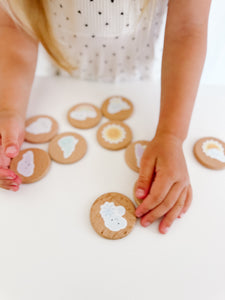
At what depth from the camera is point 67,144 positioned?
0.59m

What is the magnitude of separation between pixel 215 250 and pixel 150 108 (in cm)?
35

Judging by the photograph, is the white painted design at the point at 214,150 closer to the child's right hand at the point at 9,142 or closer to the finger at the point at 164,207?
the finger at the point at 164,207

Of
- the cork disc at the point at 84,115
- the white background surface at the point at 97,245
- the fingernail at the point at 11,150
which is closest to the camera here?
the white background surface at the point at 97,245

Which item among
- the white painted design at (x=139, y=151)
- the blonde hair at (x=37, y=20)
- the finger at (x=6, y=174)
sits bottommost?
the finger at (x=6, y=174)

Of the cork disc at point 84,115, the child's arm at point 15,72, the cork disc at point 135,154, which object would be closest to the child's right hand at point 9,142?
the child's arm at point 15,72

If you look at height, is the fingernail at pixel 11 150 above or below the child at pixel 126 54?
below

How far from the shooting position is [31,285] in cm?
42

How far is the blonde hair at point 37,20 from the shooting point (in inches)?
22.6

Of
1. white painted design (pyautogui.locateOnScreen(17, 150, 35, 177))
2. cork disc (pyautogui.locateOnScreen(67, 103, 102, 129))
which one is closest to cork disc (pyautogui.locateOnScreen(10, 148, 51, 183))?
white painted design (pyautogui.locateOnScreen(17, 150, 35, 177))

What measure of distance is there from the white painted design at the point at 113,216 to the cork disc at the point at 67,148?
126 millimetres

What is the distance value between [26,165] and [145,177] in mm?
240

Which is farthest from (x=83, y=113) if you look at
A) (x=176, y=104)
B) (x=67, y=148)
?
(x=176, y=104)

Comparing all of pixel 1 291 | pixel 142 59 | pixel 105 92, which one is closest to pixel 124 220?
pixel 1 291

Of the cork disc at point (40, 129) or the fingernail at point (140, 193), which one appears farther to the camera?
the cork disc at point (40, 129)
